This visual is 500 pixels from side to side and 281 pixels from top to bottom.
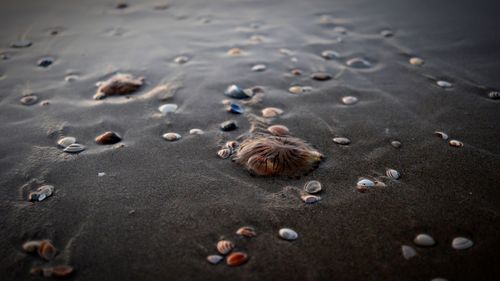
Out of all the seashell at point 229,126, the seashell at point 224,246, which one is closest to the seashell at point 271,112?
the seashell at point 229,126

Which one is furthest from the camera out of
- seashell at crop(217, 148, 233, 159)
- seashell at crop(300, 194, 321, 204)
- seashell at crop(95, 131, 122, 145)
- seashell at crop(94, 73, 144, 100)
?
seashell at crop(94, 73, 144, 100)

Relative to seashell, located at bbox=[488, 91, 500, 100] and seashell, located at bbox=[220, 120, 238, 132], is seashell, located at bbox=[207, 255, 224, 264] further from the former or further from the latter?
seashell, located at bbox=[488, 91, 500, 100]

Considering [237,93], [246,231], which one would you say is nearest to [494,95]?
[237,93]

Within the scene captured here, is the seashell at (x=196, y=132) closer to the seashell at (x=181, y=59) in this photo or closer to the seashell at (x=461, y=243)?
the seashell at (x=181, y=59)

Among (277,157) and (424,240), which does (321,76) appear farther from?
(424,240)

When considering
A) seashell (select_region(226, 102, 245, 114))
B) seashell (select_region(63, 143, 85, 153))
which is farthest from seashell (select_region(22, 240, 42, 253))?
seashell (select_region(226, 102, 245, 114))

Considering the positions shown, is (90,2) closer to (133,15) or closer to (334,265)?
(133,15)

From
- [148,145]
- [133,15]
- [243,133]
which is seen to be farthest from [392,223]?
[133,15]
